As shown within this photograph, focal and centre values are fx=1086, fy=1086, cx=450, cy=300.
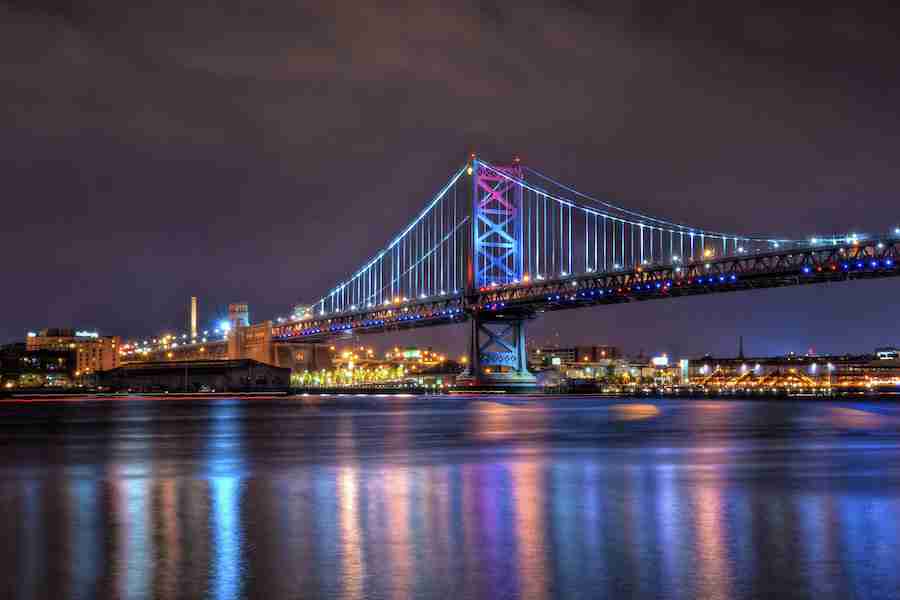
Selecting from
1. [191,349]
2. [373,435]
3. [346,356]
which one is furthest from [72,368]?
[373,435]

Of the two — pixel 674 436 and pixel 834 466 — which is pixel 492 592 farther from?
pixel 674 436

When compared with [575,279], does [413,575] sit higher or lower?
lower

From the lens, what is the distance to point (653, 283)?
68562 mm

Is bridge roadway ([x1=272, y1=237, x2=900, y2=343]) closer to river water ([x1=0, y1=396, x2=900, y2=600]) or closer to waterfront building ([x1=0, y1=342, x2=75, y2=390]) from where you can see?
river water ([x1=0, y1=396, x2=900, y2=600])

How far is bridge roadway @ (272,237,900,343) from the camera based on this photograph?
5972 cm

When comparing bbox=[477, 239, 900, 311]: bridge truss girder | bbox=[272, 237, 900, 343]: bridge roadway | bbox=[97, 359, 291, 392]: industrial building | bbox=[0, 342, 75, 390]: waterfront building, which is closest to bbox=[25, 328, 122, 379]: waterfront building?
bbox=[0, 342, 75, 390]: waterfront building

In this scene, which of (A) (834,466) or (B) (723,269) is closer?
(A) (834,466)

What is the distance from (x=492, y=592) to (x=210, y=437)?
915 inches

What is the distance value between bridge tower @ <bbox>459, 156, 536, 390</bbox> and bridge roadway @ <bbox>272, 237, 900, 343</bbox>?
3.66ft

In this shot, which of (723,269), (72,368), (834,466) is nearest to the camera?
(834,466)

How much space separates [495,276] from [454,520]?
69.2 m

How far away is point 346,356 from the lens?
528 ft

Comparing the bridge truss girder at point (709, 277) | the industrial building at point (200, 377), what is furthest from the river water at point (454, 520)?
the industrial building at point (200, 377)

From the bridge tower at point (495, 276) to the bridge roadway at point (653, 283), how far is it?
1115 millimetres
